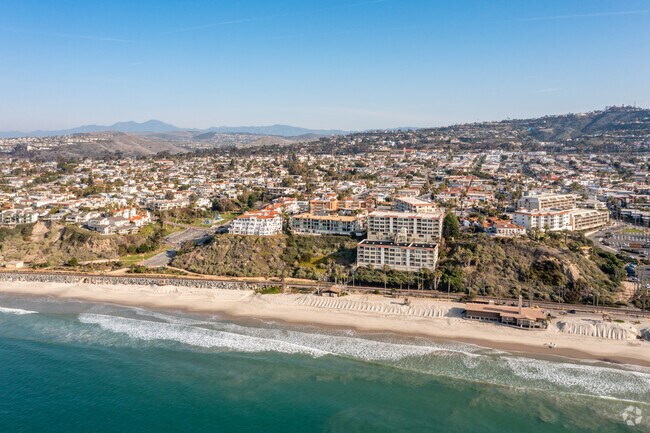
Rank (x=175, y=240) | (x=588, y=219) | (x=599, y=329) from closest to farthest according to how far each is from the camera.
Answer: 1. (x=599, y=329)
2. (x=175, y=240)
3. (x=588, y=219)

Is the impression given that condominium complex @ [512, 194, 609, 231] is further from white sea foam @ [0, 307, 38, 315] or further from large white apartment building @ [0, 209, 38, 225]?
large white apartment building @ [0, 209, 38, 225]

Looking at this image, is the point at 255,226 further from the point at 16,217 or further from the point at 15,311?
the point at 16,217

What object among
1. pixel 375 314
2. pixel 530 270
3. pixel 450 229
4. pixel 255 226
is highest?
pixel 450 229

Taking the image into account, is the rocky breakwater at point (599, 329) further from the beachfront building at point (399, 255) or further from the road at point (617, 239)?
the road at point (617, 239)

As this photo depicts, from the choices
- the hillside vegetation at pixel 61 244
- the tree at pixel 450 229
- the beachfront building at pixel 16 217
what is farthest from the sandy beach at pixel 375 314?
the beachfront building at pixel 16 217

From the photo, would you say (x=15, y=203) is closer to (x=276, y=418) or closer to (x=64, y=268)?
(x=64, y=268)

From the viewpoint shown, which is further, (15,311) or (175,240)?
(175,240)

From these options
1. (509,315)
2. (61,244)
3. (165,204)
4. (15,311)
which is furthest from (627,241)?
(61,244)
